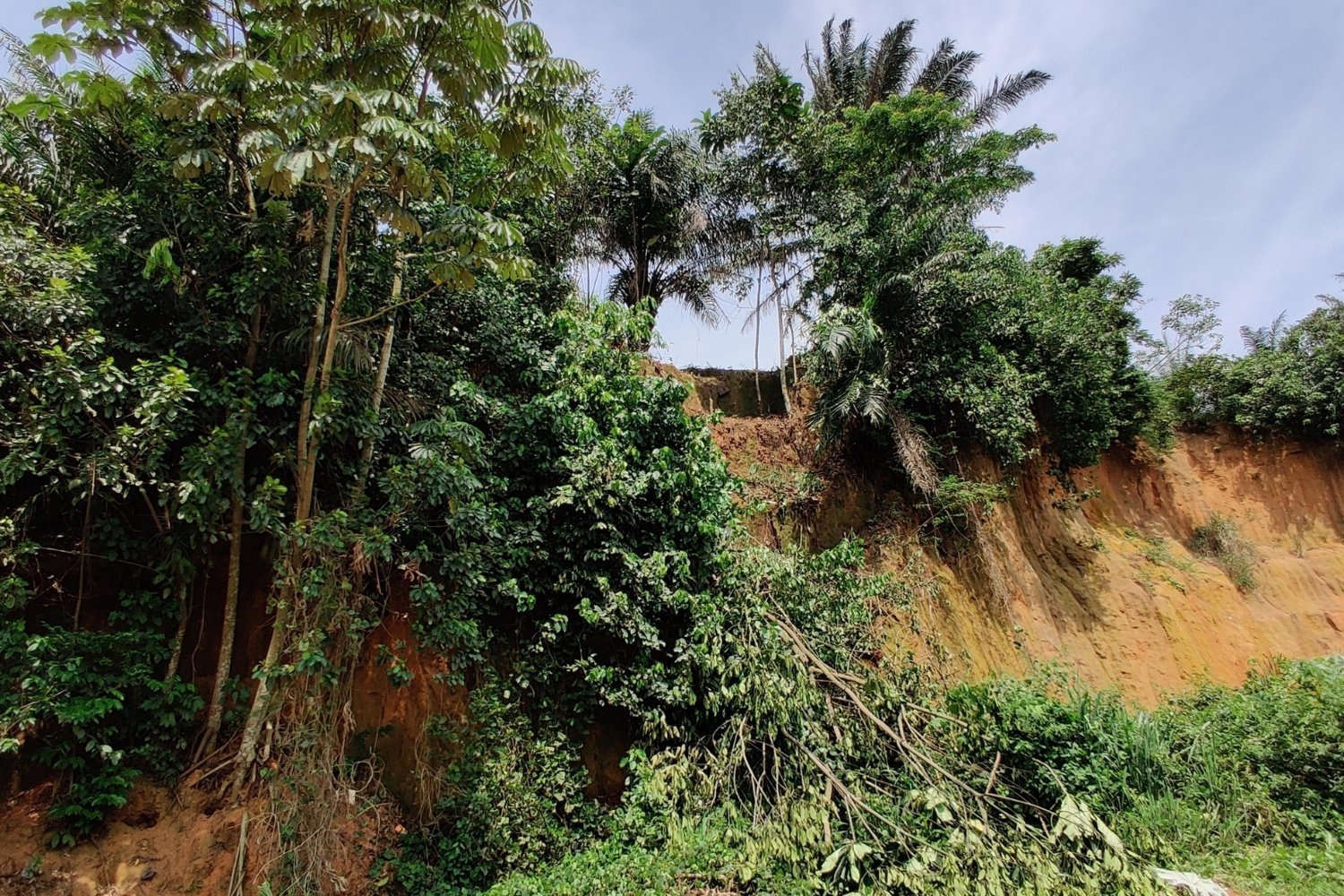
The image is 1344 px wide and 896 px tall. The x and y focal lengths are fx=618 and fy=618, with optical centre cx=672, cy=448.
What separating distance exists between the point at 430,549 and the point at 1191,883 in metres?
7.19

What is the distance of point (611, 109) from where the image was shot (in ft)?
39.8

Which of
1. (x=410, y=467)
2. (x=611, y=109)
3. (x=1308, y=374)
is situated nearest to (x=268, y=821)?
(x=410, y=467)

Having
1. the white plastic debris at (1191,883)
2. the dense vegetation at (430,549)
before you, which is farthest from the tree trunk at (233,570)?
the white plastic debris at (1191,883)

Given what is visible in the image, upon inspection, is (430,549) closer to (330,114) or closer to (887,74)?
(330,114)

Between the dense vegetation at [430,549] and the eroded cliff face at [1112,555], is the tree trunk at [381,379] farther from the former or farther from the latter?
the eroded cliff face at [1112,555]

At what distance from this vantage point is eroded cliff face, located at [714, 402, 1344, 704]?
1073 cm

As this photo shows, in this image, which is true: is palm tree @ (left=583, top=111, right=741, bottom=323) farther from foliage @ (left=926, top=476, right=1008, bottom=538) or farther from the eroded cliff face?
foliage @ (left=926, top=476, right=1008, bottom=538)

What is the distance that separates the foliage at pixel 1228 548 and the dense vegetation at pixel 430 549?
24.1ft

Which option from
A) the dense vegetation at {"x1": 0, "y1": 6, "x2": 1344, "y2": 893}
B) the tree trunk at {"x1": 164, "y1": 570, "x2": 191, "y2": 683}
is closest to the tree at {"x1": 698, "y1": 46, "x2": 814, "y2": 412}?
the dense vegetation at {"x1": 0, "y1": 6, "x2": 1344, "y2": 893}

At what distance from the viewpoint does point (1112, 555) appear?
540 inches

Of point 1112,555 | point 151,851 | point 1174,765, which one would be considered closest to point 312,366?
point 151,851

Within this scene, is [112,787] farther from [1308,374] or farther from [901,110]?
[1308,374]

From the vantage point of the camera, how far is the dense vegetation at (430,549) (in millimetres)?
4855

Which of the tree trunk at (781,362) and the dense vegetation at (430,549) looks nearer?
the dense vegetation at (430,549)
